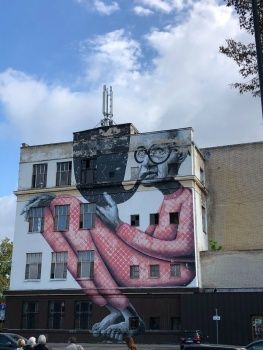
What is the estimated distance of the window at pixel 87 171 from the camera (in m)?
42.5

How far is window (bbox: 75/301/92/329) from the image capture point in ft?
129

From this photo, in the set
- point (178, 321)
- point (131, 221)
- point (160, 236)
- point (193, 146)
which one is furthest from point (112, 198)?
point (178, 321)

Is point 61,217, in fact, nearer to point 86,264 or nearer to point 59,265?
point 59,265

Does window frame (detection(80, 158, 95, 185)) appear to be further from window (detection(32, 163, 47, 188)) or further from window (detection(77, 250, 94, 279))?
window (detection(77, 250, 94, 279))

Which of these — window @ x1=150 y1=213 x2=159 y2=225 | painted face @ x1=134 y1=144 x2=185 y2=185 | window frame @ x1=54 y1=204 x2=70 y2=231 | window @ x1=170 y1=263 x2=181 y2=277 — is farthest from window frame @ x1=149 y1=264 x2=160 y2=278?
window frame @ x1=54 y1=204 x2=70 y2=231

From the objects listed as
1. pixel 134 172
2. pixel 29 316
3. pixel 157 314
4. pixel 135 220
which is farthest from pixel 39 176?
pixel 157 314

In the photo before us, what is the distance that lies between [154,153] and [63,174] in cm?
813

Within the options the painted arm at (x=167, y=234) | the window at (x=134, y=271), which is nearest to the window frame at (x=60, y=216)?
the painted arm at (x=167, y=234)

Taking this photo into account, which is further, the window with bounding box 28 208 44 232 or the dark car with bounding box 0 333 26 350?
the window with bounding box 28 208 44 232

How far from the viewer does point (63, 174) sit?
142ft

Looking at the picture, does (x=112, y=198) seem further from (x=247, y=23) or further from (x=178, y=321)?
(x=247, y=23)

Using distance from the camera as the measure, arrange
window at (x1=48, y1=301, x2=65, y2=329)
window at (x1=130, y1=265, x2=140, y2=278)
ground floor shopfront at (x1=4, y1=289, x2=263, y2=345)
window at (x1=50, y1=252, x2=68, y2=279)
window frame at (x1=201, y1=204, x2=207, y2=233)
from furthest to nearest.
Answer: window frame at (x1=201, y1=204, x2=207, y2=233), window at (x1=50, y1=252, x2=68, y2=279), window at (x1=48, y1=301, x2=65, y2=329), window at (x1=130, y1=265, x2=140, y2=278), ground floor shopfront at (x1=4, y1=289, x2=263, y2=345)

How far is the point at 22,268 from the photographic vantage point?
42.1 meters

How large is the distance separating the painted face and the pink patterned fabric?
1.91m
